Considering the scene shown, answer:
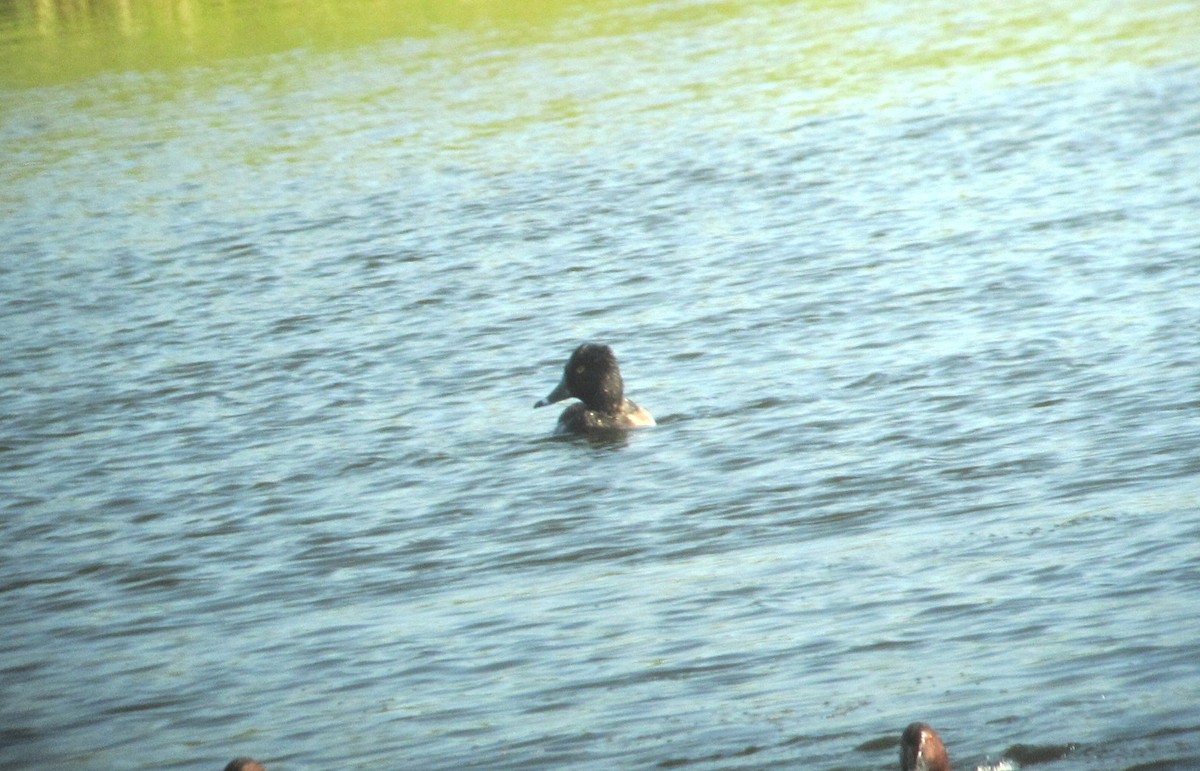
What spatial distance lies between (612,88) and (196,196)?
20.9 ft

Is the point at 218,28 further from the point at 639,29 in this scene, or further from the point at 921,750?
the point at 921,750

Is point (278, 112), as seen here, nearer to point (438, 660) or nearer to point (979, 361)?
point (979, 361)

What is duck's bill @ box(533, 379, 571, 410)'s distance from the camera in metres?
11.0

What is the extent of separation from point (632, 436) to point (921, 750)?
548cm

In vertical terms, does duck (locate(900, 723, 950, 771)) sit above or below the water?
above

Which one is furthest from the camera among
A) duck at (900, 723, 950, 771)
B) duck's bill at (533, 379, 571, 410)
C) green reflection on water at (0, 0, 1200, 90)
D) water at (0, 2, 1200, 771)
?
green reflection on water at (0, 0, 1200, 90)

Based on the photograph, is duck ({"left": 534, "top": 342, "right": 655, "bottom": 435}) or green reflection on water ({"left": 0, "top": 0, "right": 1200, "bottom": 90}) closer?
duck ({"left": 534, "top": 342, "right": 655, "bottom": 435})

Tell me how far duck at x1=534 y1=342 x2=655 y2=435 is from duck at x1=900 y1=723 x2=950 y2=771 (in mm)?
5456

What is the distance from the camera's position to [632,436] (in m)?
10.5

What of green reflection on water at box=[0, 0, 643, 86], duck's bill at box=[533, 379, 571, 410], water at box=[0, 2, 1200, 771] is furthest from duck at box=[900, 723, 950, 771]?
green reflection on water at box=[0, 0, 643, 86]

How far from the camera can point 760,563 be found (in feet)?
25.8

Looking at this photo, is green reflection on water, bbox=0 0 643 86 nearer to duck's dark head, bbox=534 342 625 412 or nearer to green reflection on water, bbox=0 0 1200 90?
green reflection on water, bbox=0 0 1200 90

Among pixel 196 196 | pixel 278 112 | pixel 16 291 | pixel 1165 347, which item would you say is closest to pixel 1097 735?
pixel 1165 347

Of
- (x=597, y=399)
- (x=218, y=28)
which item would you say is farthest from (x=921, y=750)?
(x=218, y=28)
